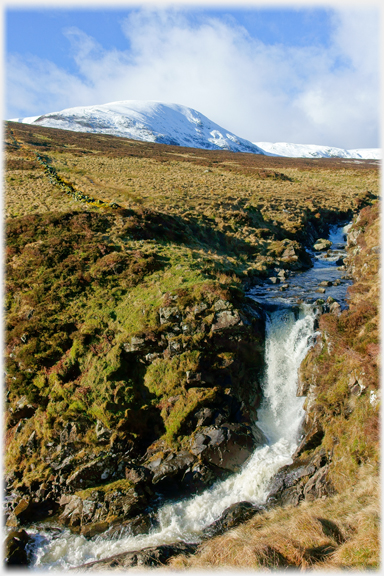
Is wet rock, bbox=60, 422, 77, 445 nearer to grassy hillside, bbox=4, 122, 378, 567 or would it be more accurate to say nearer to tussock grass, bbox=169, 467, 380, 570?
grassy hillside, bbox=4, 122, 378, 567

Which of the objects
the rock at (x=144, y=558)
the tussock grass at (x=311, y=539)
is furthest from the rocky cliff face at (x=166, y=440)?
the tussock grass at (x=311, y=539)

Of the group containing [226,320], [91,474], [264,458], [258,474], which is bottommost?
[91,474]

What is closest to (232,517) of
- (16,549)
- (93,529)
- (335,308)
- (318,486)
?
(318,486)

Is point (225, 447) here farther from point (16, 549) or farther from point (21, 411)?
point (21, 411)

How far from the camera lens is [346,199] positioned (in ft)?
190

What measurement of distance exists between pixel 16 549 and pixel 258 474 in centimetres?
1128

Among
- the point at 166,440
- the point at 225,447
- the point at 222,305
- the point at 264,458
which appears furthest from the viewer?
the point at 222,305

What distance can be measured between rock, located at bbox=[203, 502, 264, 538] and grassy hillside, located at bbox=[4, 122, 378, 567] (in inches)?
105

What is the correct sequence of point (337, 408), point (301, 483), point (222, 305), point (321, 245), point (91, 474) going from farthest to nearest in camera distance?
point (321, 245) < point (222, 305) < point (91, 474) < point (337, 408) < point (301, 483)

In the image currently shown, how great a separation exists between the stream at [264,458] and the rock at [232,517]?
280 millimetres

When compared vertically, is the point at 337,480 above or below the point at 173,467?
above

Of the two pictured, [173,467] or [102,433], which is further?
[102,433]

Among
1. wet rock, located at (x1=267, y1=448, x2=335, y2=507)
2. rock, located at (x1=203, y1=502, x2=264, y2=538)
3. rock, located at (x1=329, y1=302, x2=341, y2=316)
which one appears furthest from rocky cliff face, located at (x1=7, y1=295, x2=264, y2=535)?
rock, located at (x1=329, y1=302, x2=341, y2=316)

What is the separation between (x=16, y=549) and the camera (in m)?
13.2
